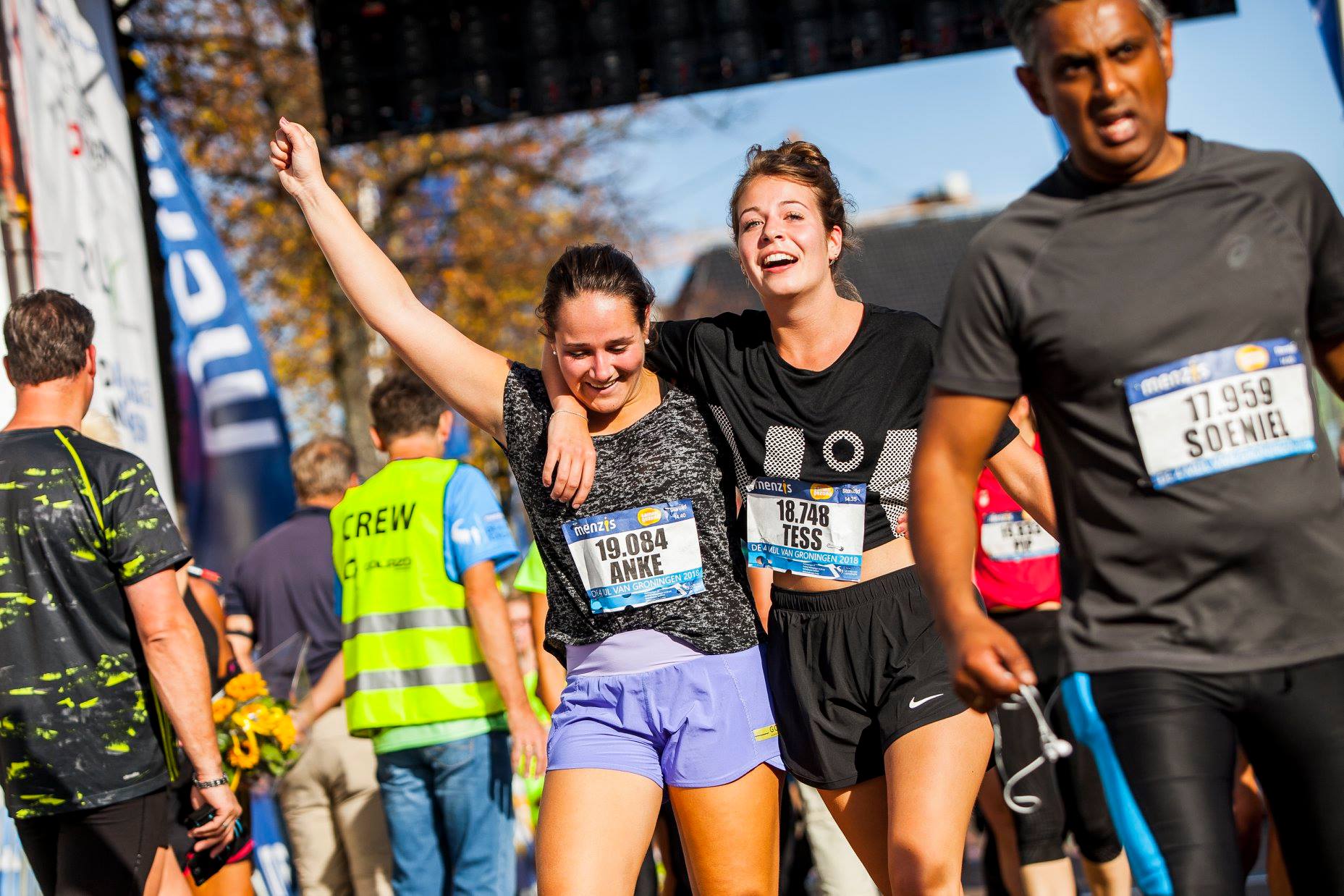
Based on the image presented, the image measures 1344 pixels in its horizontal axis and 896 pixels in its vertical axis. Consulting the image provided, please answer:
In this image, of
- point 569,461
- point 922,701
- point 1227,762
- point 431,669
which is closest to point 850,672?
point 922,701

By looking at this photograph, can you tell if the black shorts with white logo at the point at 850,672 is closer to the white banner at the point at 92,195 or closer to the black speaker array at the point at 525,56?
the white banner at the point at 92,195

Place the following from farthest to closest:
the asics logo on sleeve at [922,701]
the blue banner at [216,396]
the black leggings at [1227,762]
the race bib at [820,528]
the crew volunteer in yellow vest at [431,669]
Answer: the blue banner at [216,396]
the crew volunteer in yellow vest at [431,669]
the race bib at [820,528]
the asics logo on sleeve at [922,701]
the black leggings at [1227,762]

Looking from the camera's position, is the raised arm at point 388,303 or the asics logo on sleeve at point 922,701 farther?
the raised arm at point 388,303

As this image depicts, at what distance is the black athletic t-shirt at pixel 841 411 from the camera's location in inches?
137

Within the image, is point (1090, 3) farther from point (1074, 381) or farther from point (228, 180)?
point (228, 180)

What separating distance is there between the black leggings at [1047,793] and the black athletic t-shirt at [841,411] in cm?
206

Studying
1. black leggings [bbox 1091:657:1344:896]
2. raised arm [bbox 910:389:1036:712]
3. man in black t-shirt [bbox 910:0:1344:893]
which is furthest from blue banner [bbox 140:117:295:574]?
black leggings [bbox 1091:657:1344:896]

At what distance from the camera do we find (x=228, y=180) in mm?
17266

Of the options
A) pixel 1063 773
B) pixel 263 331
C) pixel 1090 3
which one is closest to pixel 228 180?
pixel 263 331

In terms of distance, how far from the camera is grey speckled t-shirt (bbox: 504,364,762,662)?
3.42 m

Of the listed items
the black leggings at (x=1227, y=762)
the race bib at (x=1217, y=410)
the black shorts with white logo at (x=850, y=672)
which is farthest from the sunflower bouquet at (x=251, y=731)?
the race bib at (x=1217, y=410)

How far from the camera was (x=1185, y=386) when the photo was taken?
92.8 inches

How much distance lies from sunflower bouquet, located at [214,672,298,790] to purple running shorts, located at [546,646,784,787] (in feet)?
6.99

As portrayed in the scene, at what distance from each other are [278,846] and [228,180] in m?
11.6
